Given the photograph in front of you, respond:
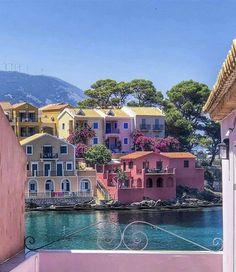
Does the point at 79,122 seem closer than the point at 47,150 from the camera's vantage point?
No

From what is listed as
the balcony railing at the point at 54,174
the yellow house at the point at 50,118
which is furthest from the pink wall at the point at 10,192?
the yellow house at the point at 50,118

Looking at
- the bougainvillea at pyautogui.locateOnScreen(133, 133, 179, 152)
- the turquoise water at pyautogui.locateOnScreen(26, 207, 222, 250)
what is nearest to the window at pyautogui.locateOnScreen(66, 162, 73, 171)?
the turquoise water at pyautogui.locateOnScreen(26, 207, 222, 250)

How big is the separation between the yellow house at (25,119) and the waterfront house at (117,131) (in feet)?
18.4

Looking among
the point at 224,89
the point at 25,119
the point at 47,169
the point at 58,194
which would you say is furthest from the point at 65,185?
the point at 224,89

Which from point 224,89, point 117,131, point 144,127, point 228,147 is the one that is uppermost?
point 144,127

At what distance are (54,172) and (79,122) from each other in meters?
5.50

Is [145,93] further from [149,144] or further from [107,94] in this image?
[149,144]

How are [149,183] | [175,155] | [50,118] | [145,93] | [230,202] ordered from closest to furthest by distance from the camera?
[230,202] → [149,183] → [175,155] → [50,118] → [145,93]

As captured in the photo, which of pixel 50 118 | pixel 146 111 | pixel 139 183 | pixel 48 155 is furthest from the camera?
pixel 50 118

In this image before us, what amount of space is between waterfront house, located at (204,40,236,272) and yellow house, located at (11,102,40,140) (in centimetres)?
3908

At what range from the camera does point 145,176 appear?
134 ft

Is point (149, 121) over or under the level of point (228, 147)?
over

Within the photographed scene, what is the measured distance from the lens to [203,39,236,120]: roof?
2.73 meters

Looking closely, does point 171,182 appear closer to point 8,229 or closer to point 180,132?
point 180,132
